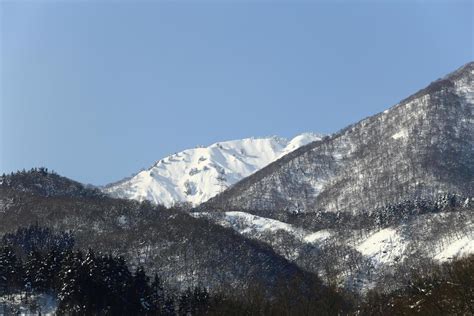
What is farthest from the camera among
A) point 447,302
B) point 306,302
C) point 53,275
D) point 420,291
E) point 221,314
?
point 53,275

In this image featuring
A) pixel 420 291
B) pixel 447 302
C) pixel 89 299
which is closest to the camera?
pixel 447 302

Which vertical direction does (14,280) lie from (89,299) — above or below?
above

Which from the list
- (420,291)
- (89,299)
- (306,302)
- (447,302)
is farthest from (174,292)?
(447,302)

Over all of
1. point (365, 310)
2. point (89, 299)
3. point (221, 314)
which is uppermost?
point (89, 299)

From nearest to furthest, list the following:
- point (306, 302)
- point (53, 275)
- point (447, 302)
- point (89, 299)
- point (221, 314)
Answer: point (447, 302) → point (221, 314) → point (306, 302) → point (89, 299) → point (53, 275)

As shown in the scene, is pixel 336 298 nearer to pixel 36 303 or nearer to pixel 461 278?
pixel 461 278

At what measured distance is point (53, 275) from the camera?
446 feet

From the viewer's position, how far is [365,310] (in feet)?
389

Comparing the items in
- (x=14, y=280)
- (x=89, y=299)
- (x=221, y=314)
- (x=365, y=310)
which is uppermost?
(x=14, y=280)

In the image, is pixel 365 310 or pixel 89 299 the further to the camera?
pixel 89 299

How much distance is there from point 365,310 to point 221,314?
3016 centimetres

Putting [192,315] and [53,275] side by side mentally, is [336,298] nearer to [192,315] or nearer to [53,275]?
[192,315]

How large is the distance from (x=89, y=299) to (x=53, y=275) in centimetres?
1369

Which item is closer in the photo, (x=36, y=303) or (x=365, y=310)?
(x=365, y=310)
